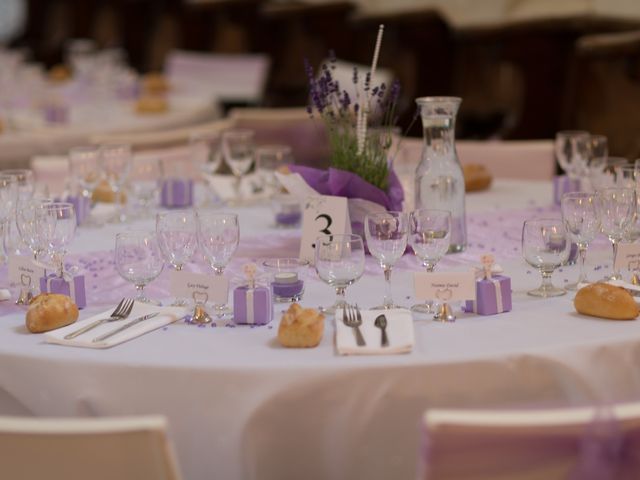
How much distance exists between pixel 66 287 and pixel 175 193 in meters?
0.98

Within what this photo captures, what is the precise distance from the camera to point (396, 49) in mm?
6793

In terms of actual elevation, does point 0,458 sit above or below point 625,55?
below

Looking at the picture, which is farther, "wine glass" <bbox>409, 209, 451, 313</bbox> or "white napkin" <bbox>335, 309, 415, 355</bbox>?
"wine glass" <bbox>409, 209, 451, 313</bbox>

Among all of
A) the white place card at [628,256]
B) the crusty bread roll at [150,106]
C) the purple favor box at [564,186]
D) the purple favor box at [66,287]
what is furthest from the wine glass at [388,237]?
the crusty bread roll at [150,106]

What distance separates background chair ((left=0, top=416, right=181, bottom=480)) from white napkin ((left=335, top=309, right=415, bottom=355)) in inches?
18.5

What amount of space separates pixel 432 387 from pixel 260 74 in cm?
628

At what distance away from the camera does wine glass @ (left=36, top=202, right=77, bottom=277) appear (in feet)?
6.73

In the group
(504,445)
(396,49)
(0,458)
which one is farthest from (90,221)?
(396,49)

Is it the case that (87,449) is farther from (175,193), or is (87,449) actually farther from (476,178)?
(476,178)

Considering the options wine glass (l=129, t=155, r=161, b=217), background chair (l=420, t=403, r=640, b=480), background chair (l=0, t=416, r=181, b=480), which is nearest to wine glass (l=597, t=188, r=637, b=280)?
background chair (l=420, t=403, r=640, b=480)

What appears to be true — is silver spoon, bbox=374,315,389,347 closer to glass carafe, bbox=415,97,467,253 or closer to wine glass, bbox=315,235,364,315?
wine glass, bbox=315,235,364,315

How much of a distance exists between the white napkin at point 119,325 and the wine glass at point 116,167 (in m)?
0.87

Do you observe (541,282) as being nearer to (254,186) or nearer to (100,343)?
(100,343)

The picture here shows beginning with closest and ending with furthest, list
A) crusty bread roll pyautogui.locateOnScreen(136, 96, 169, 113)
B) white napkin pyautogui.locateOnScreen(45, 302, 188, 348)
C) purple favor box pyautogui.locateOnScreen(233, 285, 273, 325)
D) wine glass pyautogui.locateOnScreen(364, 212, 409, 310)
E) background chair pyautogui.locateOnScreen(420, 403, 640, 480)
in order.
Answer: background chair pyautogui.locateOnScreen(420, 403, 640, 480) → white napkin pyautogui.locateOnScreen(45, 302, 188, 348) → purple favor box pyautogui.locateOnScreen(233, 285, 273, 325) → wine glass pyautogui.locateOnScreen(364, 212, 409, 310) → crusty bread roll pyautogui.locateOnScreen(136, 96, 169, 113)
